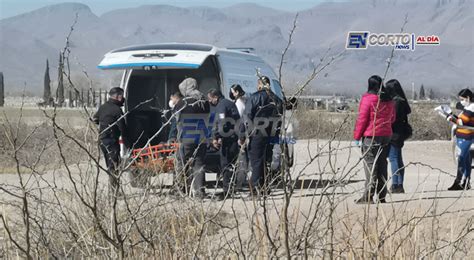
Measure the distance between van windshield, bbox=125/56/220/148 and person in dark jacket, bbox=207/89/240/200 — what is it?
1.72 m

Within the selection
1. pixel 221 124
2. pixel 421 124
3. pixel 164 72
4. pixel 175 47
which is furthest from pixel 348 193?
pixel 421 124

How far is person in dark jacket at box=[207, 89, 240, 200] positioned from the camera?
1313 centimetres

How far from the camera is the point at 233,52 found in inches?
595

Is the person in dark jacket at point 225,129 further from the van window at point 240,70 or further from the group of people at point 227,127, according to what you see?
the van window at point 240,70

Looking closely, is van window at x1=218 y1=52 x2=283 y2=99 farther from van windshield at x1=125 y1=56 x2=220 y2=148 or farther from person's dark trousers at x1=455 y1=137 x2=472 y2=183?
person's dark trousers at x1=455 y1=137 x2=472 y2=183

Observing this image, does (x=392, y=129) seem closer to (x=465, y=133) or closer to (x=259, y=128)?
(x=465, y=133)

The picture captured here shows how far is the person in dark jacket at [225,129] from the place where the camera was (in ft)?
43.1

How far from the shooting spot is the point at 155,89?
1555cm

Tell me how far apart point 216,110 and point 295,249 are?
24.7ft

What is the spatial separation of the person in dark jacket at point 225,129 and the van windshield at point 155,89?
172cm

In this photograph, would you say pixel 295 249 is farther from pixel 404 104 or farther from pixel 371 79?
pixel 404 104

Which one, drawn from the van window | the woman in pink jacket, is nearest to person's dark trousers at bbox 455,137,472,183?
the woman in pink jacket

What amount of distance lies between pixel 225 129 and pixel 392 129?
7.45 ft

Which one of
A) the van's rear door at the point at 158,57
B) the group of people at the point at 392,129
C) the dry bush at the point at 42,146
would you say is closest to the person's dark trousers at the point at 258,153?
the van's rear door at the point at 158,57
